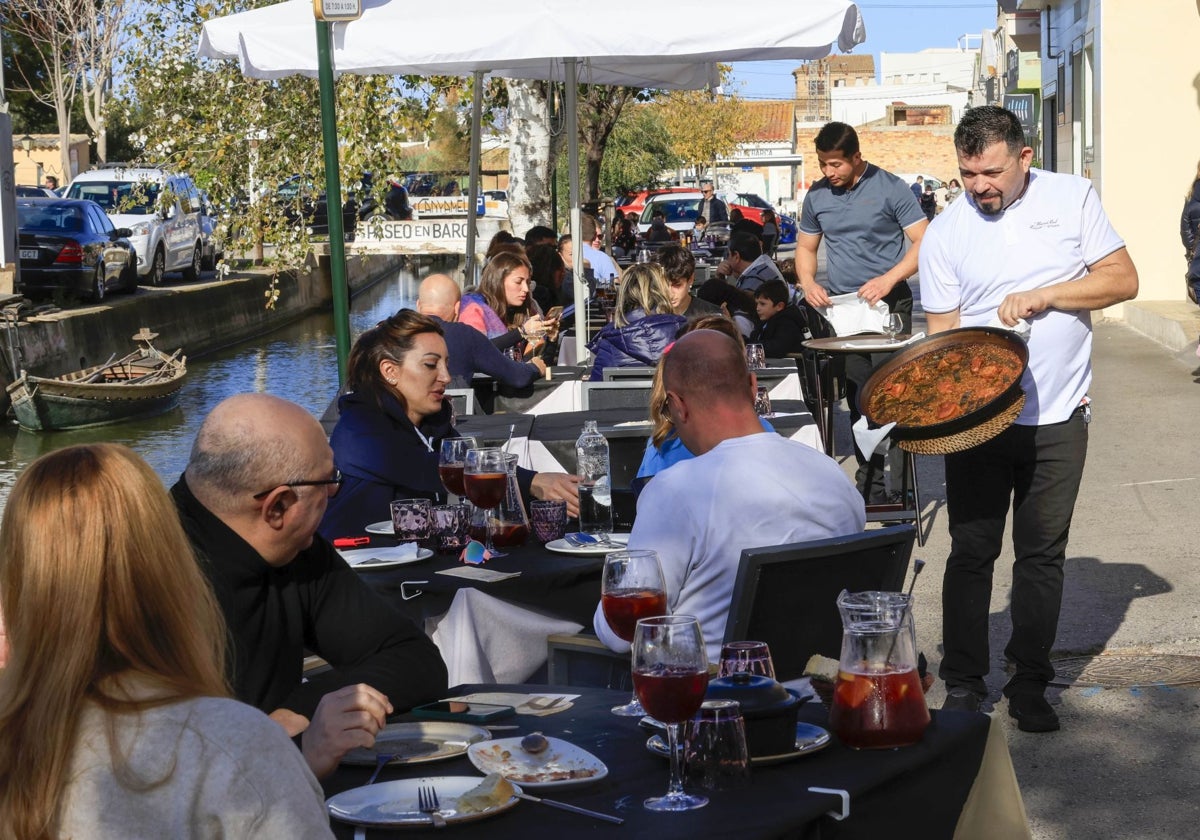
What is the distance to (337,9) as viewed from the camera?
27.5 ft

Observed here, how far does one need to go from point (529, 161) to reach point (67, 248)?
10.1 metres

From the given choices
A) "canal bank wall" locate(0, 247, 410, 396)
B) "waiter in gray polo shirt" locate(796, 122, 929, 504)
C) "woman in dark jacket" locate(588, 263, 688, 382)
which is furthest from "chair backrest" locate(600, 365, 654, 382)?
"canal bank wall" locate(0, 247, 410, 396)

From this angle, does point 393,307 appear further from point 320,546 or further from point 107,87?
point 320,546

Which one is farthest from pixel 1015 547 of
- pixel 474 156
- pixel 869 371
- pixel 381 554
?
pixel 474 156

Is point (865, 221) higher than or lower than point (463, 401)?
higher

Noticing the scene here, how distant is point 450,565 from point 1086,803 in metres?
2.03

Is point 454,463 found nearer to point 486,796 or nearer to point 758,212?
point 486,796

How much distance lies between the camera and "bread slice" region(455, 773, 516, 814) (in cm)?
251

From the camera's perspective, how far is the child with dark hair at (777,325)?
437 inches

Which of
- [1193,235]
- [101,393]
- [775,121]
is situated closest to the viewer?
[1193,235]

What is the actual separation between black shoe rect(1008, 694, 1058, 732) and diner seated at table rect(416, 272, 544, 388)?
4170mm

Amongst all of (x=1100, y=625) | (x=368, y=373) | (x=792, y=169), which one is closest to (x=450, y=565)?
(x=368, y=373)

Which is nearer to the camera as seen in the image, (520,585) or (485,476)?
(520,585)

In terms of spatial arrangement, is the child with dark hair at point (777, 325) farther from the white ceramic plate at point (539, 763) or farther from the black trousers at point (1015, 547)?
the white ceramic plate at point (539, 763)
